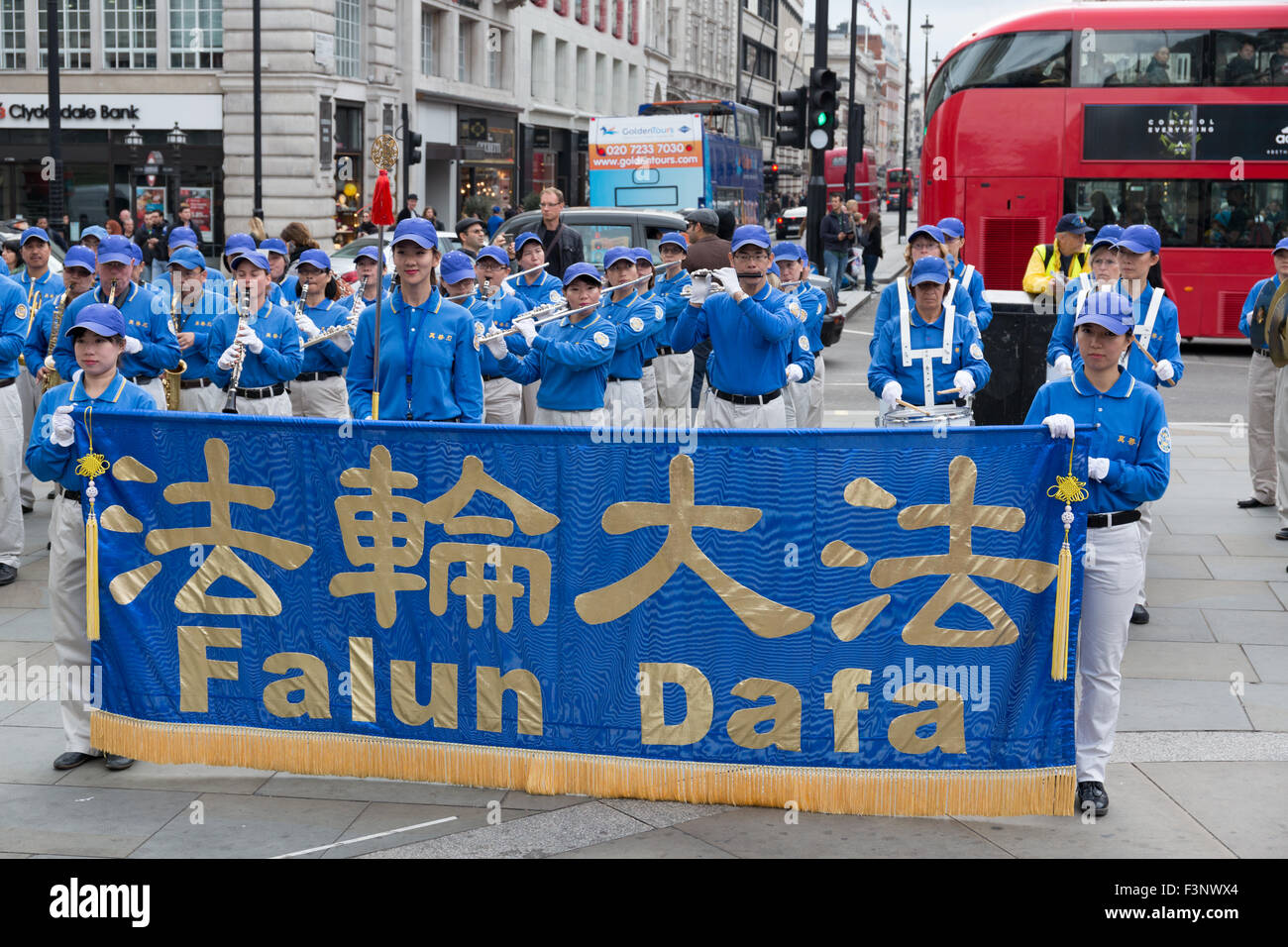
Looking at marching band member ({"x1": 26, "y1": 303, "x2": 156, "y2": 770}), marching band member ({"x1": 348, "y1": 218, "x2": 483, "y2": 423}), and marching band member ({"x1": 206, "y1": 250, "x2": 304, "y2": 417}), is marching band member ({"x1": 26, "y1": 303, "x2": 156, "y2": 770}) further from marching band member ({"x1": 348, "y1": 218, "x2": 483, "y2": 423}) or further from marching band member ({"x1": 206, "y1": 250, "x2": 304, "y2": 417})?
marching band member ({"x1": 206, "y1": 250, "x2": 304, "y2": 417})

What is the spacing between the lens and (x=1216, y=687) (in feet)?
23.6

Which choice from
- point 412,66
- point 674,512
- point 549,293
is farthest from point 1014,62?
point 412,66

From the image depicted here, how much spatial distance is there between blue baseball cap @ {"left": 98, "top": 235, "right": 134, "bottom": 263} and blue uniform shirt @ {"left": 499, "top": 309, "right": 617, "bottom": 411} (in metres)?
2.44

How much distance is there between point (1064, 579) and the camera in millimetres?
5348

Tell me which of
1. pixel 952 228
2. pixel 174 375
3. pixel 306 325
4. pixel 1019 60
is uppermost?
pixel 1019 60

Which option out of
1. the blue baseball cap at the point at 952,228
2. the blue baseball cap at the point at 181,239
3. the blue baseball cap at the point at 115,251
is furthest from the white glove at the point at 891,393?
the blue baseball cap at the point at 181,239

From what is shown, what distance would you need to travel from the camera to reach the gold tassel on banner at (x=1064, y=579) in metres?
5.34

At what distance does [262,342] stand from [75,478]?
2.63 m

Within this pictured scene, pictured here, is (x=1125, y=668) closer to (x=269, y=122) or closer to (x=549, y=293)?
(x=549, y=293)

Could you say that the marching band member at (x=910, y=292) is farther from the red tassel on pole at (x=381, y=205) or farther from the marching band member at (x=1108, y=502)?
the red tassel on pole at (x=381, y=205)

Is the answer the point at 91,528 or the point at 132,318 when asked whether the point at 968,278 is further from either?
the point at 91,528

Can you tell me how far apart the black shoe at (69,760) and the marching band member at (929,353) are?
14.6ft

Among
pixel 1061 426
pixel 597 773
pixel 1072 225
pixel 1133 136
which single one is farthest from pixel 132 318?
pixel 1133 136

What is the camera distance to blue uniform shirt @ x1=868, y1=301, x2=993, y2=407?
815 cm
